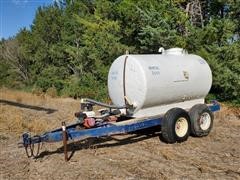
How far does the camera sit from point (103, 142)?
33.2 feet

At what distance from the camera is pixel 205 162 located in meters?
8.08

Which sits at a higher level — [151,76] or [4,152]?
[151,76]

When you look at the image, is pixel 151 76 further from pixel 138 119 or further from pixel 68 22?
pixel 68 22

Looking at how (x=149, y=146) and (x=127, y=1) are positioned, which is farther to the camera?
(x=127, y=1)

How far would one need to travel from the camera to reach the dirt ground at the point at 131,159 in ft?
24.0

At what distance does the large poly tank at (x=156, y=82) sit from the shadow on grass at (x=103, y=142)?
89 cm

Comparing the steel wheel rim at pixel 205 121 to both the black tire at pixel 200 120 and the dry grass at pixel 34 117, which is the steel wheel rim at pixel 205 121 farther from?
the dry grass at pixel 34 117

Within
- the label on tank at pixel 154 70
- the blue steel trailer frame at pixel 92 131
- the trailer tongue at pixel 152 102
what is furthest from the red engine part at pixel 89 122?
the label on tank at pixel 154 70

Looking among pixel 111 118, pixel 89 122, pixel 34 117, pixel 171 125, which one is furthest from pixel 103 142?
pixel 34 117

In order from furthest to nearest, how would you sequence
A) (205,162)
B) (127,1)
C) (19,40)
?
(19,40) → (127,1) → (205,162)

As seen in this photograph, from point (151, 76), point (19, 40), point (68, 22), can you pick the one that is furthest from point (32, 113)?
point (19, 40)

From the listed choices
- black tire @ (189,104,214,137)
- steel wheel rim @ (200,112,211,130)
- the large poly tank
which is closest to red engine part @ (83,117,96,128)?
the large poly tank

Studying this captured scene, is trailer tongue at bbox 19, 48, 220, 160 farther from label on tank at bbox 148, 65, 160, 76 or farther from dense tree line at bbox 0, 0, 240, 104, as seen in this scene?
dense tree line at bbox 0, 0, 240, 104

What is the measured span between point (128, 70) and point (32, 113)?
27.3ft
